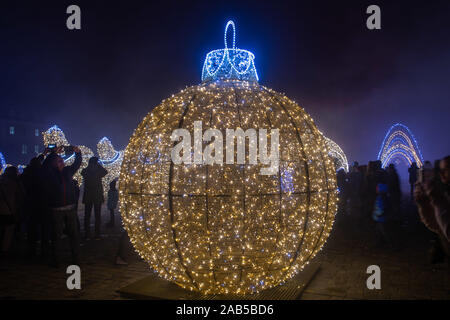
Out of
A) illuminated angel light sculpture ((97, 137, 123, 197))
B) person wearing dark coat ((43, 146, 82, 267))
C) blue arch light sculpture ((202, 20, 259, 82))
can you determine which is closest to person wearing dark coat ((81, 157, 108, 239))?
person wearing dark coat ((43, 146, 82, 267))

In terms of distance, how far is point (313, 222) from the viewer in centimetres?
377

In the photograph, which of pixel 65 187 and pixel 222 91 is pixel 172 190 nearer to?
pixel 222 91

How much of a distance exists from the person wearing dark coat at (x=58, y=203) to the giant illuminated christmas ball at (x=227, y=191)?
243 centimetres

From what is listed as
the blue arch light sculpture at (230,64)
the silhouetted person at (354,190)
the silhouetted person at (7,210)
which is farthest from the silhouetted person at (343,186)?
the silhouetted person at (7,210)

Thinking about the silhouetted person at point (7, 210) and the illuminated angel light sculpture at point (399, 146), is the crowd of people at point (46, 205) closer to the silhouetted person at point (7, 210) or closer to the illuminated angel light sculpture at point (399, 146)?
the silhouetted person at point (7, 210)

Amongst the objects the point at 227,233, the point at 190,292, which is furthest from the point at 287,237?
the point at 190,292

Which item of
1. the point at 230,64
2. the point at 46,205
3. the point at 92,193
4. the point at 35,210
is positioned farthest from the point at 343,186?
the point at 35,210

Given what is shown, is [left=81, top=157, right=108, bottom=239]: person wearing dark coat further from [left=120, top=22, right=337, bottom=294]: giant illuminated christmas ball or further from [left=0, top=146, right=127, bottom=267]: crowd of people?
[left=120, top=22, right=337, bottom=294]: giant illuminated christmas ball

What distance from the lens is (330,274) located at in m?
5.34

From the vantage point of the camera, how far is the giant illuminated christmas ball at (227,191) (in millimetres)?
3547

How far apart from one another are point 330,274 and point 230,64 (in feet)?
12.1

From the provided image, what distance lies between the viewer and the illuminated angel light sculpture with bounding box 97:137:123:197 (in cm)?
1302

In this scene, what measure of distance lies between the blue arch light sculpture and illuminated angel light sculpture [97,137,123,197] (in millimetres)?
9688

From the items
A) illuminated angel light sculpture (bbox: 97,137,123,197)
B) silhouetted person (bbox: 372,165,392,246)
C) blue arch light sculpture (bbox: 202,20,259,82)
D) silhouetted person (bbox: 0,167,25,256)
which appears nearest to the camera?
blue arch light sculpture (bbox: 202,20,259,82)
